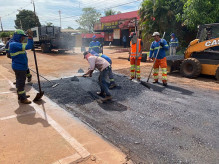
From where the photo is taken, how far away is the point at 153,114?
13.0ft

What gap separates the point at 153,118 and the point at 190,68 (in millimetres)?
4385

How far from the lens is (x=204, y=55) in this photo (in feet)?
22.7

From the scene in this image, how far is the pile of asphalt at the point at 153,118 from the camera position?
8.81 ft

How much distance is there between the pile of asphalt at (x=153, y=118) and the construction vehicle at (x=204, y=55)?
1.61 metres

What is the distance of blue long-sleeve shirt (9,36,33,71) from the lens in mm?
4352

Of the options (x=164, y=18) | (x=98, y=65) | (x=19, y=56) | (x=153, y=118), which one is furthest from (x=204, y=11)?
(x=19, y=56)

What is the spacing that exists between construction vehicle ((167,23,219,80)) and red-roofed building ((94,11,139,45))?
54.4ft

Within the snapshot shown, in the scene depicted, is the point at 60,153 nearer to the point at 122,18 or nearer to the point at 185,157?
the point at 185,157

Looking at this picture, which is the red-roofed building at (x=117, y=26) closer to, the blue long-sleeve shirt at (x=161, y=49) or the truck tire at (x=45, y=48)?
the truck tire at (x=45, y=48)

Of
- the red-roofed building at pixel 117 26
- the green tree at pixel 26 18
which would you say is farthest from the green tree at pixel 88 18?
the red-roofed building at pixel 117 26

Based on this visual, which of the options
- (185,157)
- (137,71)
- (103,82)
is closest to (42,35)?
(137,71)

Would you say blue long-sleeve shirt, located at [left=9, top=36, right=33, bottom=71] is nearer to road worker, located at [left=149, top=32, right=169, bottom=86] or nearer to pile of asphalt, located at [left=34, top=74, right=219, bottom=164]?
pile of asphalt, located at [left=34, top=74, right=219, bottom=164]

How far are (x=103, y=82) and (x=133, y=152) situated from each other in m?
2.37

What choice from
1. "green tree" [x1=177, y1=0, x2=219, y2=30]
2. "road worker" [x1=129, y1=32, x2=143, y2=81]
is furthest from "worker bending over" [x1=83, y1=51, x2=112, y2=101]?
"green tree" [x1=177, y1=0, x2=219, y2=30]
